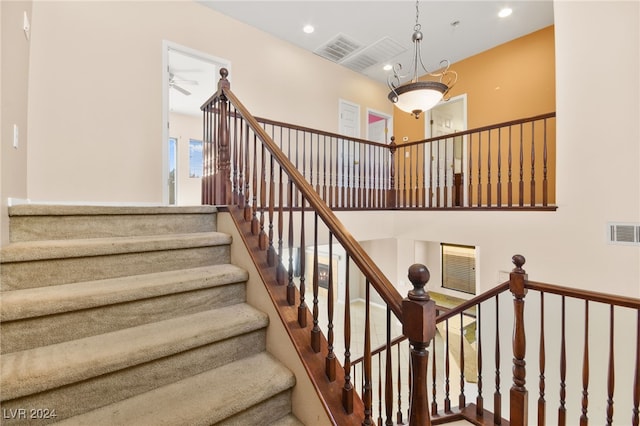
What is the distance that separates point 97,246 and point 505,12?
569 cm

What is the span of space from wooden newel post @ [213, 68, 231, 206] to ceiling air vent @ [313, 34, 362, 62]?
3336 millimetres

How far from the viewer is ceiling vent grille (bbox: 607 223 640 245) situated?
2.46 metres

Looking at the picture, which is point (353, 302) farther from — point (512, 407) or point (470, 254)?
point (512, 407)

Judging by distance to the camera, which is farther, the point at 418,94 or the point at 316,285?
the point at 418,94

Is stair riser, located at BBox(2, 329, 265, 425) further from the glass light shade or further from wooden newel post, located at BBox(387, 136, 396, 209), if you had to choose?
wooden newel post, located at BBox(387, 136, 396, 209)

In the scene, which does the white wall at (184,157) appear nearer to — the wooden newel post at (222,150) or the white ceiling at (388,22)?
the white ceiling at (388,22)

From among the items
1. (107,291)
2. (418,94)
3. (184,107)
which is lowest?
(107,291)

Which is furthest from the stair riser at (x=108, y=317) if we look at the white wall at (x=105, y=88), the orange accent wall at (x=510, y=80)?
the orange accent wall at (x=510, y=80)

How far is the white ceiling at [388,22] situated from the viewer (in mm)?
4113

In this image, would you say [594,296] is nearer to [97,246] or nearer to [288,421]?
[288,421]

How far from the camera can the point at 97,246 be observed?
150 centimetres

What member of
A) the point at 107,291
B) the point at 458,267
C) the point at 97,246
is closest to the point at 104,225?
→ the point at 97,246

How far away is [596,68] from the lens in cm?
270

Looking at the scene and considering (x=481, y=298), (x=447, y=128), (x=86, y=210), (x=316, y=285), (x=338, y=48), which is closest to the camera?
(x=316, y=285)
